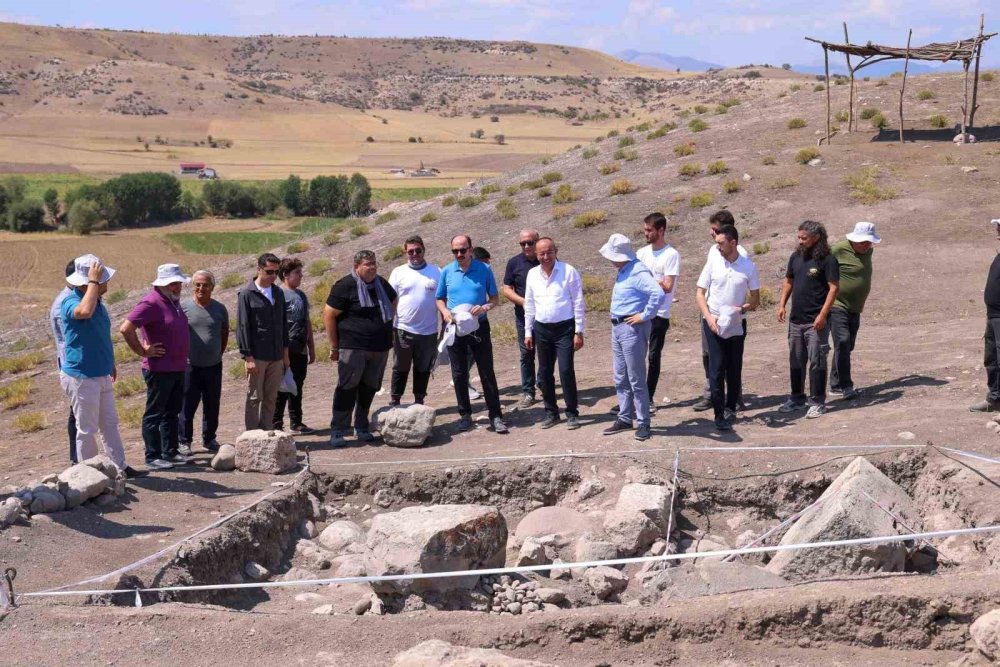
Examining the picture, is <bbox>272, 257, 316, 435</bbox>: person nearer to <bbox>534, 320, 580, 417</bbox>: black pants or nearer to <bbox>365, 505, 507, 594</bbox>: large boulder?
<bbox>534, 320, 580, 417</bbox>: black pants

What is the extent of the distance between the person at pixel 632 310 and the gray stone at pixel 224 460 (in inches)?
143

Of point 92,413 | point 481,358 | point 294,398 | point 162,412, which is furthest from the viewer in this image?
point 294,398

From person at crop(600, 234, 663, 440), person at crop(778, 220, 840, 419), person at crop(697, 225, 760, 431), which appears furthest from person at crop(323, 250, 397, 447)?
person at crop(778, 220, 840, 419)

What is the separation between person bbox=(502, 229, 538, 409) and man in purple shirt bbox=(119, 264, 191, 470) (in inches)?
126

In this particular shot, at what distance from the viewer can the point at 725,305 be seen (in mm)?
8859

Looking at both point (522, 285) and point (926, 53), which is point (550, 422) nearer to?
point (522, 285)

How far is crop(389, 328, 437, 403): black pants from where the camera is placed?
9930mm

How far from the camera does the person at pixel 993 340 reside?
8.52 metres

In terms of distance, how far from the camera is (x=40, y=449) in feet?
41.6

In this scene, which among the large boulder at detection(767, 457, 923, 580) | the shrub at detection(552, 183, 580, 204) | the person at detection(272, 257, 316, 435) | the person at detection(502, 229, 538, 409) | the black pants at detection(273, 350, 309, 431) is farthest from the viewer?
the shrub at detection(552, 183, 580, 204)

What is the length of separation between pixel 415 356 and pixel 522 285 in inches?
53.3

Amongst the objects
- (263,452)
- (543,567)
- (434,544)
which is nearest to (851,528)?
(543,567)

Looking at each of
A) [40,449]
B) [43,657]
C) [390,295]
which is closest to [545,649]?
[43,657]

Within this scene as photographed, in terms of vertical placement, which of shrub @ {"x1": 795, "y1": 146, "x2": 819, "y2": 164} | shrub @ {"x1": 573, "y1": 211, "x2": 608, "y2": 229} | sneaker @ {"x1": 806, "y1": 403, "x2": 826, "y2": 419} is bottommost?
sneaker @ {"x1": 806, "y1": 403, "x2": 826, "y2": 419}
